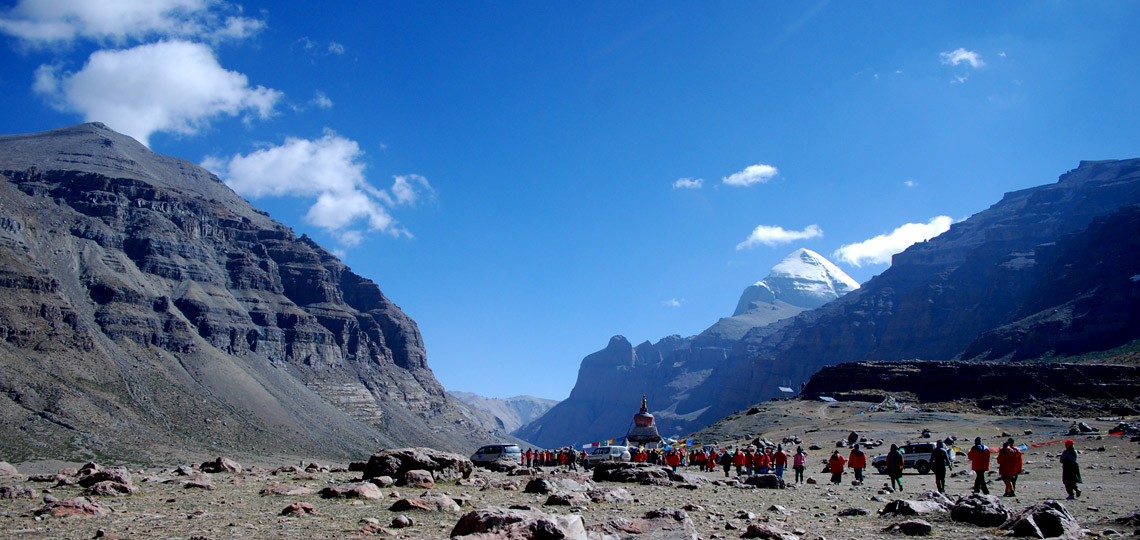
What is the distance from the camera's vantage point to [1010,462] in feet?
60.6

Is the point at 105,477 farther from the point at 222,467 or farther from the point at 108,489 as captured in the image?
the point at 222,467

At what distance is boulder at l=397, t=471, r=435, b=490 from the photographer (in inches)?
798

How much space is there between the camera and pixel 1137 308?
12800 cm

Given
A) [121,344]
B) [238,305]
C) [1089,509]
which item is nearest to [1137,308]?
[1089,509]

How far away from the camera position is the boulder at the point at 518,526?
941 centimetres

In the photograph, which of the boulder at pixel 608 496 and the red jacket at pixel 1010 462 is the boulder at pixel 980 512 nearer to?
the red jacket at pixel 1010 462

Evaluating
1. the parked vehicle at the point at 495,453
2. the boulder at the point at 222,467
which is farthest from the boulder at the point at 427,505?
the parked vehicle at the point at 495,453

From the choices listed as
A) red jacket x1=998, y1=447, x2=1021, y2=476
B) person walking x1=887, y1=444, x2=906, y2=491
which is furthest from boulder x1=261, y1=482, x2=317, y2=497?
red jacket x1=998, y1=447, x2=1021, y2=476

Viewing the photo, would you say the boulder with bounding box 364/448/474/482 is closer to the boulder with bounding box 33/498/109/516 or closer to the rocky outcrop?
the boulder with bounding box 33/498/109/516

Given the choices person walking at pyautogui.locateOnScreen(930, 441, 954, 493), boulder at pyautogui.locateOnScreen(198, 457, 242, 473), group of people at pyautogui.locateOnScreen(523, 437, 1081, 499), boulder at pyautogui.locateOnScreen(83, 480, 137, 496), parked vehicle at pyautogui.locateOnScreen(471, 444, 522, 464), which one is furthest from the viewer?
parked vehicle at pyautogui.locateOnScreen(471, 444, 522, 464)

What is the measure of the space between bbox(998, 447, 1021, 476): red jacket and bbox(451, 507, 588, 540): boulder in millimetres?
14217

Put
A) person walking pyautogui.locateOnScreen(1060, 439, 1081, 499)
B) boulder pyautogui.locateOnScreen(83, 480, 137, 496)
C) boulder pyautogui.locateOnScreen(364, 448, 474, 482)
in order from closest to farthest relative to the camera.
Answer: boulder pyautogui.locateOnScreen(83, 480, 137, 496), person walking pyautogui.locateOnScreen(1060, 439, 1081, 499), boulder pyautogui.locateOnScreen(364, 448, 474, 482)

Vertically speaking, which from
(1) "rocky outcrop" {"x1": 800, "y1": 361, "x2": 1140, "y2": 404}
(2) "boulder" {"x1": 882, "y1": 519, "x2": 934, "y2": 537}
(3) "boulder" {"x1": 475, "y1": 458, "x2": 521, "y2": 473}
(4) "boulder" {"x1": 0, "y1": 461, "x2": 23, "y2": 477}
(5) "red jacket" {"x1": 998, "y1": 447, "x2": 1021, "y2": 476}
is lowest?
(3) "boulder" {"x1": 475, "y1": 458, "x2": 521, "y2": 473}

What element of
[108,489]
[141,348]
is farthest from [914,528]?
[141,348]
